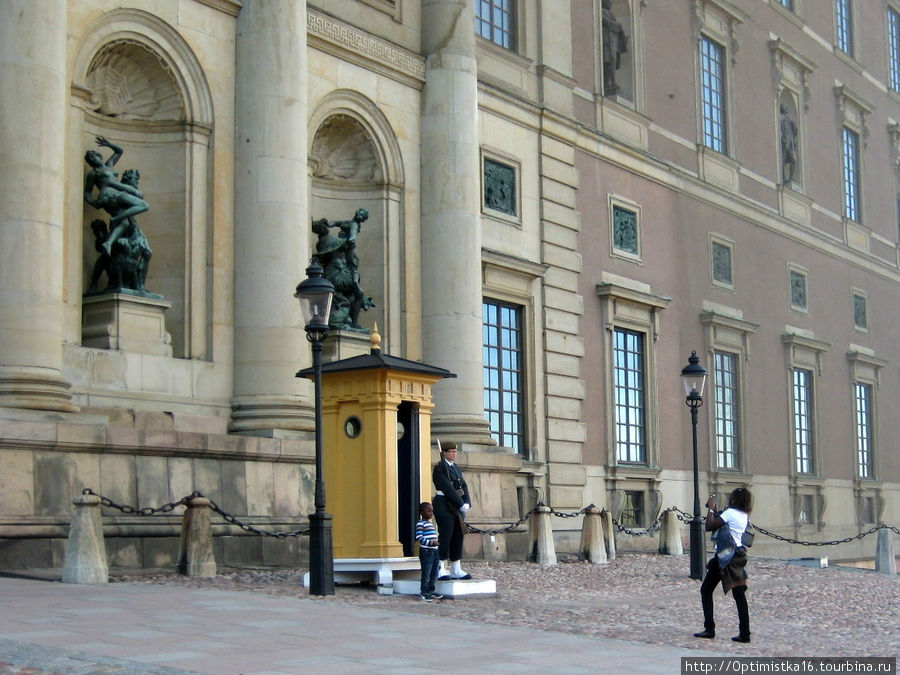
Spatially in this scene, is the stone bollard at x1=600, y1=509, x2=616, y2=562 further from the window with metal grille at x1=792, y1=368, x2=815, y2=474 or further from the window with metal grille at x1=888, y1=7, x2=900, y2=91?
the window with metal grille at x1=888, y1=7, x2=900, y2=91

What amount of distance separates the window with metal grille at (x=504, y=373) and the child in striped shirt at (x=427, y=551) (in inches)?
435

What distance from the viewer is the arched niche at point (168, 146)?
67.7ft

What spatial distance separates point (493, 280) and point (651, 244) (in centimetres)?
669

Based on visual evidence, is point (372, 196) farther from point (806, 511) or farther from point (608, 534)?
point (806, 511)

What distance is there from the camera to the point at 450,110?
2555 cm

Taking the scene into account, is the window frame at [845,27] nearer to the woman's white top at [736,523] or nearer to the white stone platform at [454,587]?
the white stone platform at [454,587]

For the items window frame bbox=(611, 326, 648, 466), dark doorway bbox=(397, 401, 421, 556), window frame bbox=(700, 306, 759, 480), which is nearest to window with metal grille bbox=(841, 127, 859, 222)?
window frame bbox=(700, 306, 759, 480)

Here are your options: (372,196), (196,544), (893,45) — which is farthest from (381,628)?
(893,45)

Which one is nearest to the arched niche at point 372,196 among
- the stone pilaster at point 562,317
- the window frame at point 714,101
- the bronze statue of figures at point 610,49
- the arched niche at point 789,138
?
the stone pilaster at point 562,317

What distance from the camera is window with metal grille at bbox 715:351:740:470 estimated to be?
34750 millimetres

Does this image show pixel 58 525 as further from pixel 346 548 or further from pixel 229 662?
pixel 229 662

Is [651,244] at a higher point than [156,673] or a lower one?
higher

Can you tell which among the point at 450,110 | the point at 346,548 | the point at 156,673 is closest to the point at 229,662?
the point at 156,673

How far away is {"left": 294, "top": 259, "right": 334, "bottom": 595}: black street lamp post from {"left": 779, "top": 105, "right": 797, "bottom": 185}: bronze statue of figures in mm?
26227
